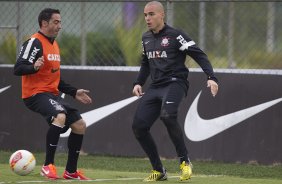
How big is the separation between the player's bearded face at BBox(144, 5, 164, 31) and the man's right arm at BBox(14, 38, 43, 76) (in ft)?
4.72

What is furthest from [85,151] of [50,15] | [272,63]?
[272,63]

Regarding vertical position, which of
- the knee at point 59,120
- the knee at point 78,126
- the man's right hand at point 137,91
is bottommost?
the knee at point 78,126

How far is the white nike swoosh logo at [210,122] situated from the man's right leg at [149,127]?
2.96 metres

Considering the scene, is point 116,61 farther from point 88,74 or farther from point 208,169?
point 208,169

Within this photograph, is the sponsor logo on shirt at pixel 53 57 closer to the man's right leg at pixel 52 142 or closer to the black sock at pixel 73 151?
the man's right leg at pixel 52 142

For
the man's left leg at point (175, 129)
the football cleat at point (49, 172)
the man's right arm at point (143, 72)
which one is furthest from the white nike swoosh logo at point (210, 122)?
the football cleat at point (49, 172)

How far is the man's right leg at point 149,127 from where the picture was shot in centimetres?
1124

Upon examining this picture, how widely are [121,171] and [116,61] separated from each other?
5.13 metres

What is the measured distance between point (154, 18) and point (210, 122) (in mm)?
3341

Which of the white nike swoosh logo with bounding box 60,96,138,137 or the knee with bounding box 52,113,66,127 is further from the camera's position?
the white nike swoosh logo with bounding box 60,96,138,137

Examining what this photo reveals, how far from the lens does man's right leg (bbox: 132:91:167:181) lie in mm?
11242

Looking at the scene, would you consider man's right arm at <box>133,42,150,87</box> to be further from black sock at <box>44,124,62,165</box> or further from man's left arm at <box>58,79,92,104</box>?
black sock at <box>44,124,62,165</box>

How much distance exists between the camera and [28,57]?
11578 mm

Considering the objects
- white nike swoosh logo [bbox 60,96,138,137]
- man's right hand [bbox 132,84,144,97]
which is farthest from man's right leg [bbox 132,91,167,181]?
white nike swoosh logo [bbox 60,96,138,137]
